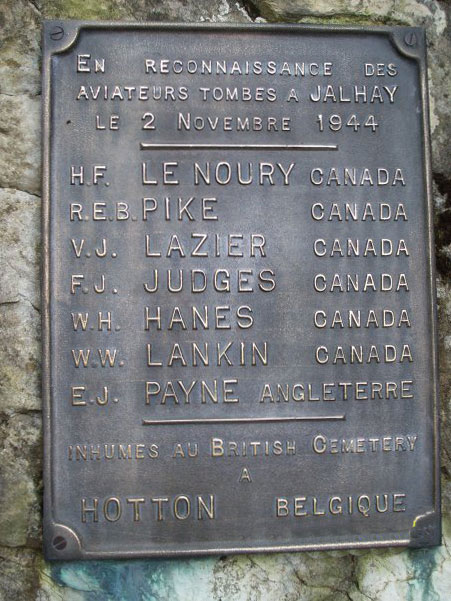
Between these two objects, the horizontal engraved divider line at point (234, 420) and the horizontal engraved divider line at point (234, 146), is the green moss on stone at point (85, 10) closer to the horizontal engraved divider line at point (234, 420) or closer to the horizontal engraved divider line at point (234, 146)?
the horizontal engraved divider line at point (234, 146)

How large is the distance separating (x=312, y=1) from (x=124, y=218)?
1033mm

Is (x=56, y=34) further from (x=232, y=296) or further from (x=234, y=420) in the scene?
(x=234, y=420)

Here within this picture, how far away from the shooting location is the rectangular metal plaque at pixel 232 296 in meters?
2.23

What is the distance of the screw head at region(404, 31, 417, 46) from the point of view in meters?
2.41

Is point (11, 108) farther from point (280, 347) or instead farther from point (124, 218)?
point (280, 347)

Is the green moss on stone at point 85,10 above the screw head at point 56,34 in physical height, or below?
above

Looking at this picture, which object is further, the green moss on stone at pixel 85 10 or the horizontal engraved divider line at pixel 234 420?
the green moss on stone at pixel 85 10

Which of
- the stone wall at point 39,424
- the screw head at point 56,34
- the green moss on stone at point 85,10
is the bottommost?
the stone wall at point 39,424

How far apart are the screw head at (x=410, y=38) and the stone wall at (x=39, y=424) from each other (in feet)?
0.76

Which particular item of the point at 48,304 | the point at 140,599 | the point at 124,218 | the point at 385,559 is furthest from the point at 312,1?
the point at 140,599

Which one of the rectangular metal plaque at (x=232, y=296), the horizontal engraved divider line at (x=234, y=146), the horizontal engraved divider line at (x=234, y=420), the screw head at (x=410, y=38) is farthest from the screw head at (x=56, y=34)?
the horizontal engraved divider line at (x=234, y=420)

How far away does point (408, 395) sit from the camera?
7.58 feet

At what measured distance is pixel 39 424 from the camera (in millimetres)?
2277

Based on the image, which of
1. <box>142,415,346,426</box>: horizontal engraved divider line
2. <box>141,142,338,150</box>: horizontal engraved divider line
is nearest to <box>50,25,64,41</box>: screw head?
<box>141,142,338,150</box>: horizontal engraved divider line
